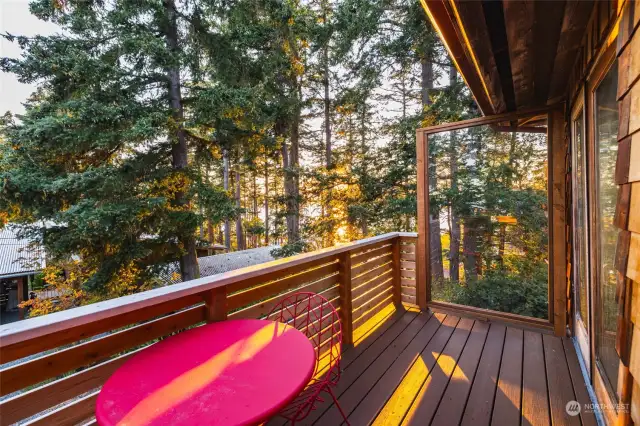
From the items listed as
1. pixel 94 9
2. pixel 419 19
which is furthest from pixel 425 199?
pixel 94 9

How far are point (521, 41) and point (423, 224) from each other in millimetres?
2297

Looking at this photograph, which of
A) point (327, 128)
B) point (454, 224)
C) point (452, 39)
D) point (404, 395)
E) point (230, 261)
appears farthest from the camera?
point (230, 261)

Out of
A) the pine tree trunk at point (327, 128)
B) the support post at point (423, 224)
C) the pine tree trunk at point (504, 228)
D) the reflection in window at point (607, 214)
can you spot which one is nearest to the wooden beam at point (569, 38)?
the reflection in window at point (607, 214)

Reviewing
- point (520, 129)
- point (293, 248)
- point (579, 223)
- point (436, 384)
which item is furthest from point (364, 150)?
point (436, 384)

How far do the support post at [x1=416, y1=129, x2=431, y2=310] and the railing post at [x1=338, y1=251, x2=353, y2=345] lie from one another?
50.9 inches

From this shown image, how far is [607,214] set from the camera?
154cm

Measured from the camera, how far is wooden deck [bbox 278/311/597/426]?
71.9 inches

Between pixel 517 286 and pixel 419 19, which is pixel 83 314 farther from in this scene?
pixel 419 19

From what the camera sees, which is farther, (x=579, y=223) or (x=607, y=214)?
(x=579, y=223)

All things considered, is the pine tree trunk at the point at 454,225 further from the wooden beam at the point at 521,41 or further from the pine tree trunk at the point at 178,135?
the pine tree trunk at the point at 178,135

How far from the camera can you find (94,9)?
212 inches

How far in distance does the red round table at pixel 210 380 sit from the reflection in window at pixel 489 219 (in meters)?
2.69

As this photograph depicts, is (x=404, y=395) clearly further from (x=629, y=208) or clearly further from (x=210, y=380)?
(x=629, y=208)

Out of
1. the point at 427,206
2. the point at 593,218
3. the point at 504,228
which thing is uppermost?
the point at 427,206
